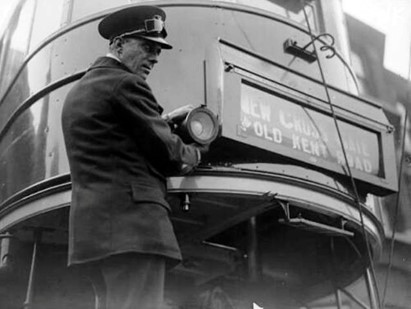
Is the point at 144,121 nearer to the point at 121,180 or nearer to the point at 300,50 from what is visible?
the point at 121,180

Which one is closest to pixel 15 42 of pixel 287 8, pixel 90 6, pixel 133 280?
pixel 90 6

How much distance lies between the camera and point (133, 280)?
2174 mm

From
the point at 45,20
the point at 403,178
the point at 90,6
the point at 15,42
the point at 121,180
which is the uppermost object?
the point at 403,178

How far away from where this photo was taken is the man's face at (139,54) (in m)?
2.65

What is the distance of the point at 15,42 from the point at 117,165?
394 cm

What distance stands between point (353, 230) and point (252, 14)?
171 centimetres

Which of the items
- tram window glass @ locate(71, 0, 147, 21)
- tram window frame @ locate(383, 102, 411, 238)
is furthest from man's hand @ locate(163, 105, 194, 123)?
tram window frame @ locate(383, 102, 411, 238)

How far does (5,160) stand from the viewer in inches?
184

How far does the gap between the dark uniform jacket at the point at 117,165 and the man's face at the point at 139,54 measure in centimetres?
8

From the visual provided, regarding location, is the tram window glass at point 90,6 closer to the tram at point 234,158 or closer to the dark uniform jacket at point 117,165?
the tram at point 234,158

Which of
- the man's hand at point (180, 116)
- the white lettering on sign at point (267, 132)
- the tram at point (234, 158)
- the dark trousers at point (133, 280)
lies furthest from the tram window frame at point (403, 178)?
the dark trousers at point (133, 280)

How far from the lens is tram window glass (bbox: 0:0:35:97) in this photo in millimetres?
5441

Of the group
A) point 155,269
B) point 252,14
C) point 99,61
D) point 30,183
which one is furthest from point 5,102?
point 155,269

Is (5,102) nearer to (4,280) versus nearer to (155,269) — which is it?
(4,280)
